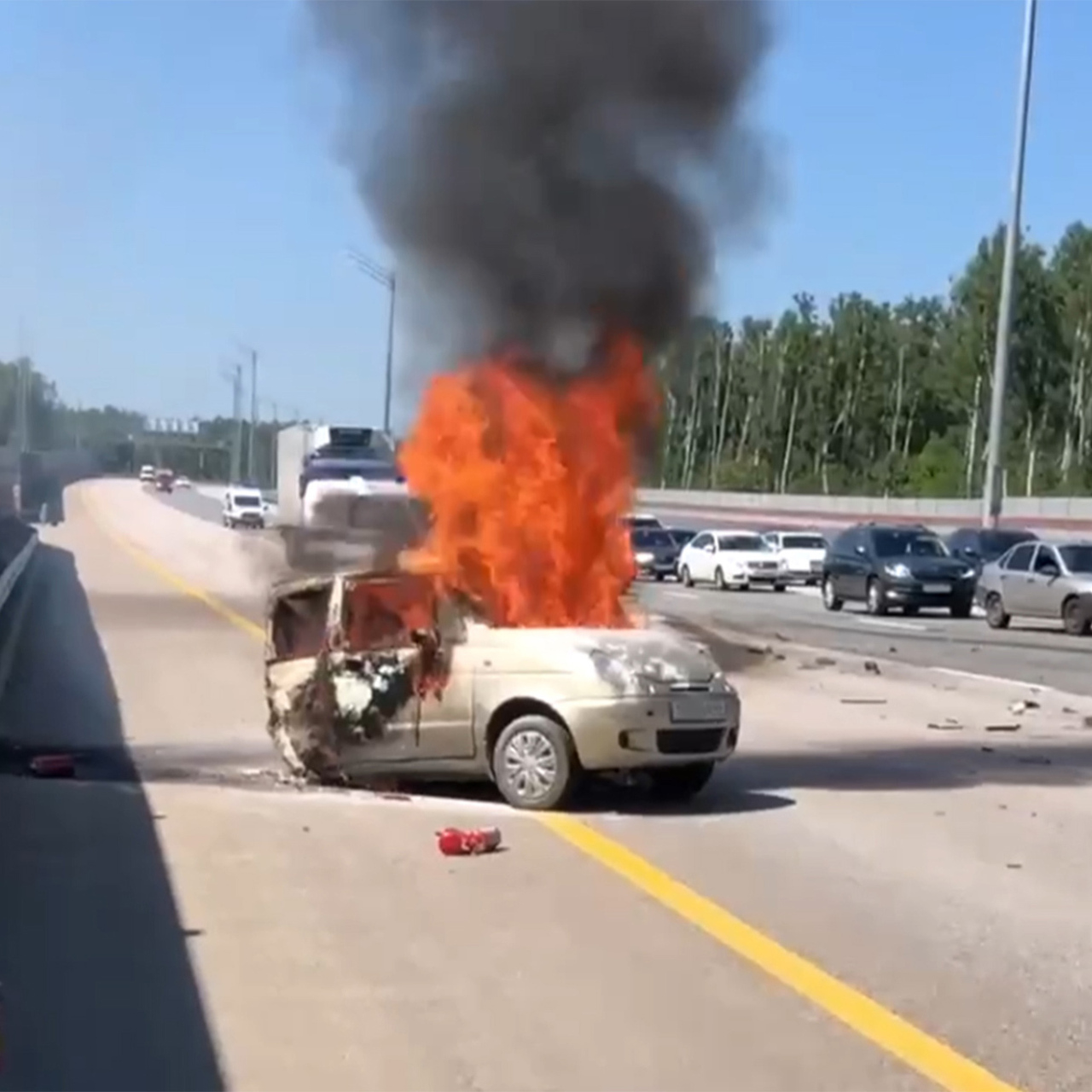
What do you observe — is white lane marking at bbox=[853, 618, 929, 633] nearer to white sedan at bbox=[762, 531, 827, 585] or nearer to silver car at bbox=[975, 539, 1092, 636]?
silver car at bbox=[975, 539, 1092, 636]

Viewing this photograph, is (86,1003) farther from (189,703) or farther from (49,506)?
(49,506)

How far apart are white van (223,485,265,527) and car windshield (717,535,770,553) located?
20446 millimetres

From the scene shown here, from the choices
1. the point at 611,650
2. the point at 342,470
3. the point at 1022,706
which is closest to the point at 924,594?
the point at 342,470

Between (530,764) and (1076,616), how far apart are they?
22662 millimetres

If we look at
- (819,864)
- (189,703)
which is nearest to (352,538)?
(189,703)

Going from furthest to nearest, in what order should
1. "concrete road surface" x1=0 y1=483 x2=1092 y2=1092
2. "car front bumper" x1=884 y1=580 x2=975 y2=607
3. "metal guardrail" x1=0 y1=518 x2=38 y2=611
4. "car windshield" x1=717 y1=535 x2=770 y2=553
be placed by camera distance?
"car windshield" x1=717 y1=535 x2=770 y2=553 < "car front bumper" x1=884 y1=580 x2=975 y2=607 < "metal guardrail" x1=0 y1=518 x2=38 y2=611 < "concrete road surface" x1=0 y1=483 x2=1092 y2=1092

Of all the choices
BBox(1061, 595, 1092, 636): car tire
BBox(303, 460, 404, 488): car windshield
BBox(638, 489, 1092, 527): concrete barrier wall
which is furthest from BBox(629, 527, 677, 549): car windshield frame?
BBox(1061, 595, 1092, 636): car tire

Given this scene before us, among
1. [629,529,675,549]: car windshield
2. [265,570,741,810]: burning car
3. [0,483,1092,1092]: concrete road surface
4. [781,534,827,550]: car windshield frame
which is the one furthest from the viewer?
[629,529,675,549]: car windshield

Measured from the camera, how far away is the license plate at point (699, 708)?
12.1 meters

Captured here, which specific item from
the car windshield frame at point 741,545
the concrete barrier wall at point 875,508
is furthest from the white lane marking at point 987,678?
the car windshield frame at point 741,545

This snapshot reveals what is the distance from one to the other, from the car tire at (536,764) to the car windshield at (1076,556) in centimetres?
2320

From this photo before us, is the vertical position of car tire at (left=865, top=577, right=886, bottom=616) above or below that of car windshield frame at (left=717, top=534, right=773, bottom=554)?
below

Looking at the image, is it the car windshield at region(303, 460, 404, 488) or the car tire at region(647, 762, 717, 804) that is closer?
the car tire at region(647, 762, 717, 804)

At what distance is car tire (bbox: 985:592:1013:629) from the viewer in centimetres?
3519
